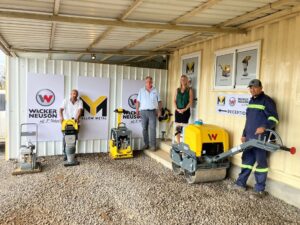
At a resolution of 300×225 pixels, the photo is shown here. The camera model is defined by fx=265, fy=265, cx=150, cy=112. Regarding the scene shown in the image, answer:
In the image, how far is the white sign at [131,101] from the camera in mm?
6414

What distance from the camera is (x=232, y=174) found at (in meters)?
4.60

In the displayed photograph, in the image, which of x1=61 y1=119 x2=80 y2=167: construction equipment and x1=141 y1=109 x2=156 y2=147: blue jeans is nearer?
x1=61 y1=119 x2=80 y2=167: construction equipment

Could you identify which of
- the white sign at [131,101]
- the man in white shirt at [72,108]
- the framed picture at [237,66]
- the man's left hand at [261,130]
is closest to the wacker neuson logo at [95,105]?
the man in white shirt at [72,108]

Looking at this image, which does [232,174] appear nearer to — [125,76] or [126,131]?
[126,131]

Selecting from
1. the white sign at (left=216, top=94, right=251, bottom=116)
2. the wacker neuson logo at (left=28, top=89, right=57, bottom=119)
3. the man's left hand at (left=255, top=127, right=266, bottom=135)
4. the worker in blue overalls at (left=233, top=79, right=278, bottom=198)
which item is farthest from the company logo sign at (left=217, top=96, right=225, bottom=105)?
the wacker neuson logo at (left=28, top=89, right=57, bottom=119)

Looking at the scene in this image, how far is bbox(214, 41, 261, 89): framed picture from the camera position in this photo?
4152 mm

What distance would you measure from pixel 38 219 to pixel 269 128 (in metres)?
3.14

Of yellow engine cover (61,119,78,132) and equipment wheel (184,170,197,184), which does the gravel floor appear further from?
yellow engine cover (61,119,78,132)

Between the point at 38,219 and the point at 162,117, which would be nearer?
the point at 38,219

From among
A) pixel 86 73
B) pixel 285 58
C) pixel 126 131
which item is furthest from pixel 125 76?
pixel 285 58

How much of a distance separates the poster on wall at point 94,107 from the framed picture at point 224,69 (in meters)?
2.61

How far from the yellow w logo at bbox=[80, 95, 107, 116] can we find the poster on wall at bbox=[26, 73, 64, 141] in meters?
0.52

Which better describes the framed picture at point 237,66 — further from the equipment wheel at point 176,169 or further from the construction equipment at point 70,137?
the construction equipment at point 70,137

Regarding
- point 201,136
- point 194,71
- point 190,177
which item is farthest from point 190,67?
point 190,177
